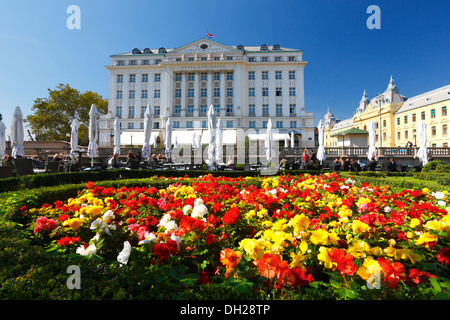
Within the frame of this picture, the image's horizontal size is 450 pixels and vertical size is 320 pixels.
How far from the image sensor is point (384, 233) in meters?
2.22

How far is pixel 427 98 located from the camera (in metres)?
46.8

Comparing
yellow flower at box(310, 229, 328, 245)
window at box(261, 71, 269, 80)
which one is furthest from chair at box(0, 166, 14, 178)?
window at box(261, 71, 269, 80)

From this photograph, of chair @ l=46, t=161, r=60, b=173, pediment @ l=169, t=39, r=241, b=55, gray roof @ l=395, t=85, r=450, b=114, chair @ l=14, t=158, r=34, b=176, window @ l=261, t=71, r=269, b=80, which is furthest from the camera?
window @ l=261, t=71, r=269, b=80

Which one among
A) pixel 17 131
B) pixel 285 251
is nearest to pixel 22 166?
pixel 17 131

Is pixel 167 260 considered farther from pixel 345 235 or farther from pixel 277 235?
pixel 345 235

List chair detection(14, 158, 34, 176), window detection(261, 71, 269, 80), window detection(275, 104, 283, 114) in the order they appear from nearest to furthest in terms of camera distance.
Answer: chair detection(14, 158, 34, 176)
window detection(275, 104, 283, 114)
window detection(261, 71, 269, 80)

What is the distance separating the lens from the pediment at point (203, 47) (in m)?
44.4

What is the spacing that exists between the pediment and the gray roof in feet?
129

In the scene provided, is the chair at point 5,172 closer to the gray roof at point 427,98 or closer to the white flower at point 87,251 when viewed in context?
the white flower at point 87,251

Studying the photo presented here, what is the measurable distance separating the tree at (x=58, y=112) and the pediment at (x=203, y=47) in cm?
2099

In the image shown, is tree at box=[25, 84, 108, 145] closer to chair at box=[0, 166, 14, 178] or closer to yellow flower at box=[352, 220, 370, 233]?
chair at box=[0, 166, 14, 178]

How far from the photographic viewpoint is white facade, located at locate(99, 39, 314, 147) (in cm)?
4356
